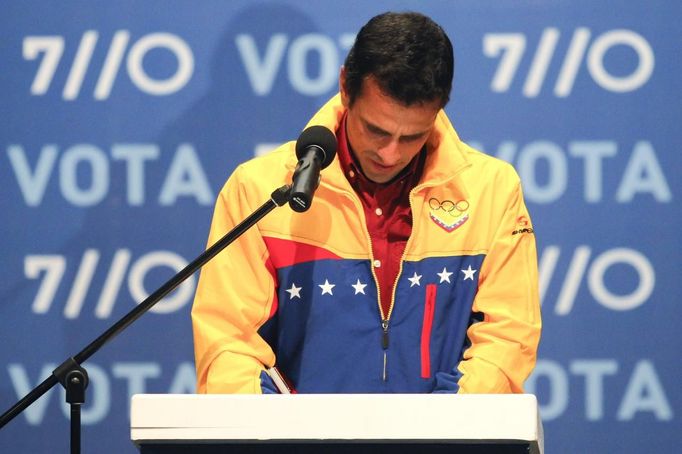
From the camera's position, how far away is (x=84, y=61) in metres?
3.28

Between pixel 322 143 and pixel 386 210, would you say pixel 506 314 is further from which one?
pixel 322 143

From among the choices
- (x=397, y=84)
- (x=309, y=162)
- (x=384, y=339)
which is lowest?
(x=384, y=339)

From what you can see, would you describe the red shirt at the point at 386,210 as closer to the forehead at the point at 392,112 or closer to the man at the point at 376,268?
the man at the point at 376,268

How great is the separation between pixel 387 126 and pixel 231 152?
990 mm

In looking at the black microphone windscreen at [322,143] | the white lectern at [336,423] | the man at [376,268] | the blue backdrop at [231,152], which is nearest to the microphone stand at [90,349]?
the black microphone windscreen at [322,143]

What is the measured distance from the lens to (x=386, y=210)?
8.45 feet

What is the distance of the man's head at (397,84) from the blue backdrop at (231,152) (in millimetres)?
861

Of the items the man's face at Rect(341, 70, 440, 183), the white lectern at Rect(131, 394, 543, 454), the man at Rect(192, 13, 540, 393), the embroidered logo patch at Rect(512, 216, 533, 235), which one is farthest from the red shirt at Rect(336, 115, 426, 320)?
the white lectern at Rect(131, 394, 543, 454)

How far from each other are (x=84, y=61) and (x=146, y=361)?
86cm

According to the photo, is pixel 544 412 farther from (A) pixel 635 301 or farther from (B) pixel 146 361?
(B) pixel 146 361

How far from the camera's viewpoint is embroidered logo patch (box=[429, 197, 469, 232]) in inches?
99.3

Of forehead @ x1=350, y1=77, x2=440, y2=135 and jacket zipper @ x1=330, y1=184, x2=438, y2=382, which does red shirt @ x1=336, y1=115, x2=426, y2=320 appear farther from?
forehead @ x1=350, y1=77, x2=440, y2=135

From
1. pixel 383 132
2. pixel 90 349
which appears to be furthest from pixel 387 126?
pixel 90 349

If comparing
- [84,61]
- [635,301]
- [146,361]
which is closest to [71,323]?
[146,361]
